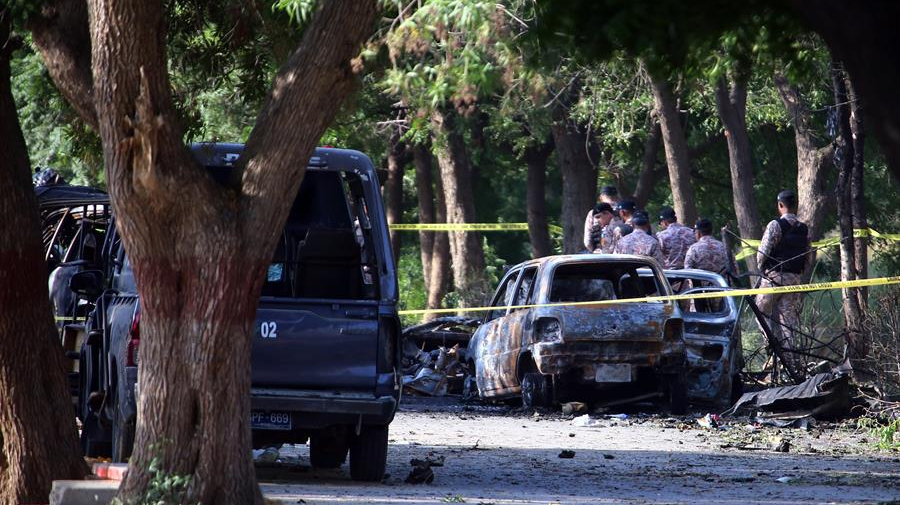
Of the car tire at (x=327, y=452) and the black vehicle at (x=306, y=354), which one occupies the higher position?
the black vehicle at (x=306, y=354)

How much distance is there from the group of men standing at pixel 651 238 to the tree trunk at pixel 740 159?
320 centimetres

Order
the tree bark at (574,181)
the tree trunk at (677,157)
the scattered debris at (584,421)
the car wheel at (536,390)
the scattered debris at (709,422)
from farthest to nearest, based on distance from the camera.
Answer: the tree bark at (574,181) < the tree trunk at (677,157) < the car wheel at (536,390) < the scattered debris at (584,421) < the scattered debris at (709,422)

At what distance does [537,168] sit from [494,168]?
3.40 m

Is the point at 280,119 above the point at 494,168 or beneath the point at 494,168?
beneath

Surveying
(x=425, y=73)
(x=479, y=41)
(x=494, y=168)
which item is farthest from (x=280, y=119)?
(x=494, y=168)

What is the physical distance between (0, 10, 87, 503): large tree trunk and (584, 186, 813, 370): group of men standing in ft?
31.0

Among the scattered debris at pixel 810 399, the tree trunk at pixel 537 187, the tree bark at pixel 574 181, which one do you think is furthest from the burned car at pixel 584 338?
the tree trunk at pixel 537 187

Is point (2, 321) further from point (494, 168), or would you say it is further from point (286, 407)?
point (494, 168)

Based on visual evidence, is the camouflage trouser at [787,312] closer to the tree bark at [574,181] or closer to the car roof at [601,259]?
the car roof at [601,259]

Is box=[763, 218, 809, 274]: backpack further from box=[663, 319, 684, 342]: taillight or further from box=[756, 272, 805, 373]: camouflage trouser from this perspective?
box=[663, 319, 684, 342]: taillight

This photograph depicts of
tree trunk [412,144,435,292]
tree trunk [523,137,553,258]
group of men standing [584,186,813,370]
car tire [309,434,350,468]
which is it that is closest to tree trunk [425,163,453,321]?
tree trunk [412,144,435,292]

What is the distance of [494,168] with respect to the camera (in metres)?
36.4

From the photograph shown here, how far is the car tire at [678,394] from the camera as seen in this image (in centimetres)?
1623

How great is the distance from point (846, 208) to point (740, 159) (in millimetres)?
7701
